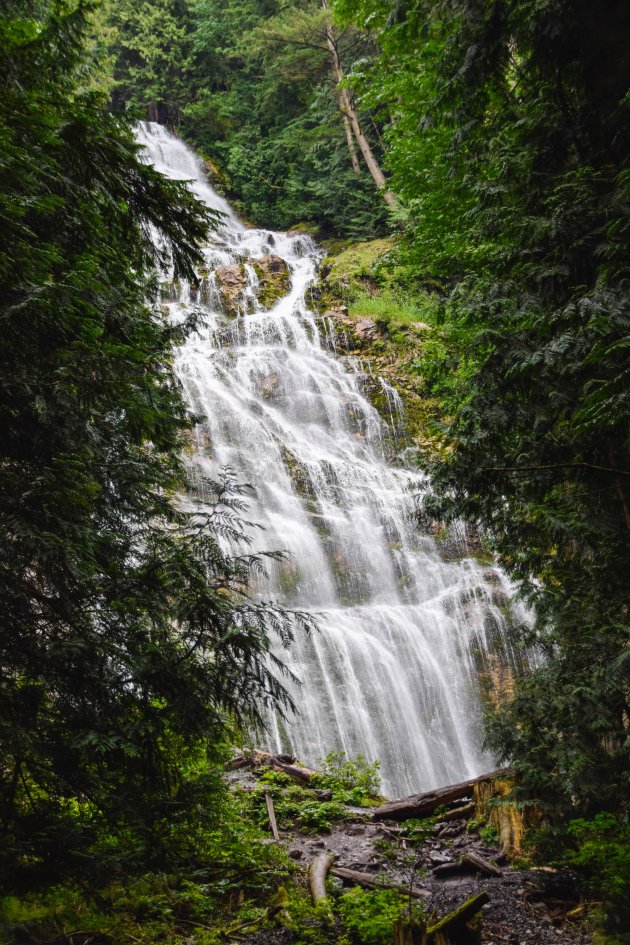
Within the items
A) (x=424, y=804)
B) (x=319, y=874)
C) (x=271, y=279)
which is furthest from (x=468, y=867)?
(x=271, y=279)

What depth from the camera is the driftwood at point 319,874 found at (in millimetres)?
4414

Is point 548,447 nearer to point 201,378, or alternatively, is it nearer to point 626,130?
point 626,130

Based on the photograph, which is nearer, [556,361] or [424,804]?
[556,361]

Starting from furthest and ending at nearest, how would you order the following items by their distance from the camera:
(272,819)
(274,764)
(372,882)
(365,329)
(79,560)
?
(365,329) → (274,764) → (272,819) → (372,882) → (79,560)

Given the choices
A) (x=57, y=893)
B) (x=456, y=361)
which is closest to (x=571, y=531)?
(x=456, y=361)

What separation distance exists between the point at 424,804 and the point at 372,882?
2.33m

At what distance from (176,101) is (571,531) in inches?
1411

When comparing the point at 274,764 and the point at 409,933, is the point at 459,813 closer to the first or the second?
the point at 274,764

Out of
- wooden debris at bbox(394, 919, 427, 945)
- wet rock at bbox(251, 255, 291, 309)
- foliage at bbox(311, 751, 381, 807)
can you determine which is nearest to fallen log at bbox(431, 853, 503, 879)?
wooden debris at bbox(394, 919, 427, 945)

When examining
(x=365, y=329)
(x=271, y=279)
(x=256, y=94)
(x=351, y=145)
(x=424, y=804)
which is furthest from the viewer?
(x=256, y=94)

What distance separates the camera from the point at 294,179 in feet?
92.8

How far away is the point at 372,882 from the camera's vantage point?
4680 millimetres

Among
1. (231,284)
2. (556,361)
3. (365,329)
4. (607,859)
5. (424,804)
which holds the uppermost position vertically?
(231,284)

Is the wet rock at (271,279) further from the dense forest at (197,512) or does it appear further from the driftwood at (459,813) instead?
the driftwood at (459,813)
